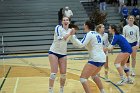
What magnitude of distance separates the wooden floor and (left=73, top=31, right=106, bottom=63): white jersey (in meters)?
1.65

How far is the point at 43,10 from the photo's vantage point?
21.0 metres

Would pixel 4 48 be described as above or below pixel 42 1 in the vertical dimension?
below

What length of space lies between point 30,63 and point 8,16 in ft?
25.7

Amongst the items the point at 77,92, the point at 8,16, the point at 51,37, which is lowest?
the point at 77,92

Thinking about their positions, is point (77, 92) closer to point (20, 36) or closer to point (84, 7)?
point (20, 36)

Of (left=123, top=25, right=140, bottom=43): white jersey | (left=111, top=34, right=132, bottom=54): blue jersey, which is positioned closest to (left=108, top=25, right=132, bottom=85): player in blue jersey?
(left=111, top=34, right=132, bottom=54): blue jersey

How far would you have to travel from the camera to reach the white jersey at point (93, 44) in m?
6.58

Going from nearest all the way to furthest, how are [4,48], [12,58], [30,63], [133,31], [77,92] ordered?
1. [77,92]
2. [133,31]
3. [30,63]
4. [12,58]
5. [4,48]

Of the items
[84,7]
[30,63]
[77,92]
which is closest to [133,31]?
[77,92]

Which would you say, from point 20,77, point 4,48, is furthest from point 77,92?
point 4,48

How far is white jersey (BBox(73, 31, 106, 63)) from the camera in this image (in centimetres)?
658

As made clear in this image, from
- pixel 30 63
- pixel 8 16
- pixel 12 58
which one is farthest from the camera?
pixel 8 16

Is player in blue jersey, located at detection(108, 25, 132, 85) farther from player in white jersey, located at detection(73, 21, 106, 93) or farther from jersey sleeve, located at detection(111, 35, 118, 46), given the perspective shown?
player in white jersey, located at detection(73, 21, 106, 93)

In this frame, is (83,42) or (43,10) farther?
(43,10)
